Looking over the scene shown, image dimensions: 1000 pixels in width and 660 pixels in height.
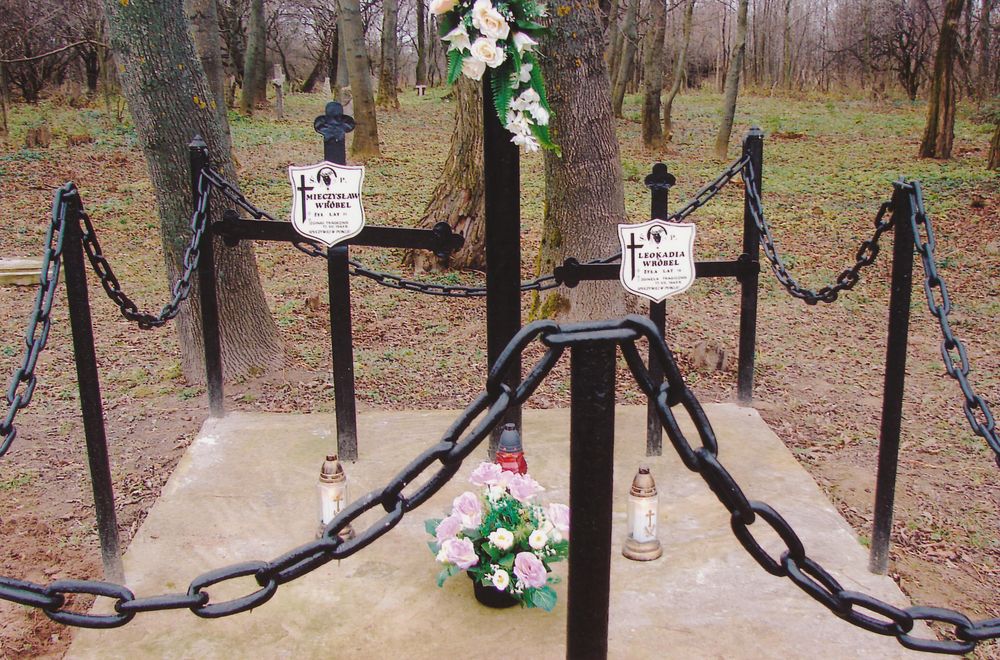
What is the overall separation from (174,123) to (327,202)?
2.13 meters

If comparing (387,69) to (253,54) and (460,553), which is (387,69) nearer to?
(253,54)

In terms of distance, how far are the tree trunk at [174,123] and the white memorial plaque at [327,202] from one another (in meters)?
1.79

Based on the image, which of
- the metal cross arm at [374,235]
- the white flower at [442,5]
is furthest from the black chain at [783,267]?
the white flower at [442,5]

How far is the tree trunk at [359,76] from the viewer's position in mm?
14914

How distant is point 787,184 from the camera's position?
14.9 metres

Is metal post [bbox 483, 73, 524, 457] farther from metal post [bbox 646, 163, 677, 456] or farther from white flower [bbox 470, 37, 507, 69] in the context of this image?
metal post [bbox 646, 163, 677, 456]

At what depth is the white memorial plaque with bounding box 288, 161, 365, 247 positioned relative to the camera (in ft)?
15.1

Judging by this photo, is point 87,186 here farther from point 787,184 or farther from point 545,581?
point 545,581

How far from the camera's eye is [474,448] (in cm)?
196

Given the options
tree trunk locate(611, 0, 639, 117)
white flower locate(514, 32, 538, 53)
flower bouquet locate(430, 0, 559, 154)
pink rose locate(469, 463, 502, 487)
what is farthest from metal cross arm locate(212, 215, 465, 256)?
tree trunk locate(611, 0, 639, 117)

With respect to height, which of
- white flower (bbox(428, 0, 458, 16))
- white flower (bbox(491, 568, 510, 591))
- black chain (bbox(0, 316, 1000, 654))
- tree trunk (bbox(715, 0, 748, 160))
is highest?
tree trunk (bbox(715, 0, 748, 160))

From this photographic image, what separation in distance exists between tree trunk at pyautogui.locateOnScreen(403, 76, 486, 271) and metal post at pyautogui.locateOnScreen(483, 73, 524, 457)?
4.55m

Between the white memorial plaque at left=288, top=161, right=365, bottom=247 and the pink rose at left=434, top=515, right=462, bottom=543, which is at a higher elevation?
the white memorial plaque at left=288, top=161, right=365, bottom=247

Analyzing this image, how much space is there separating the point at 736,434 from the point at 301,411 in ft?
9.85
